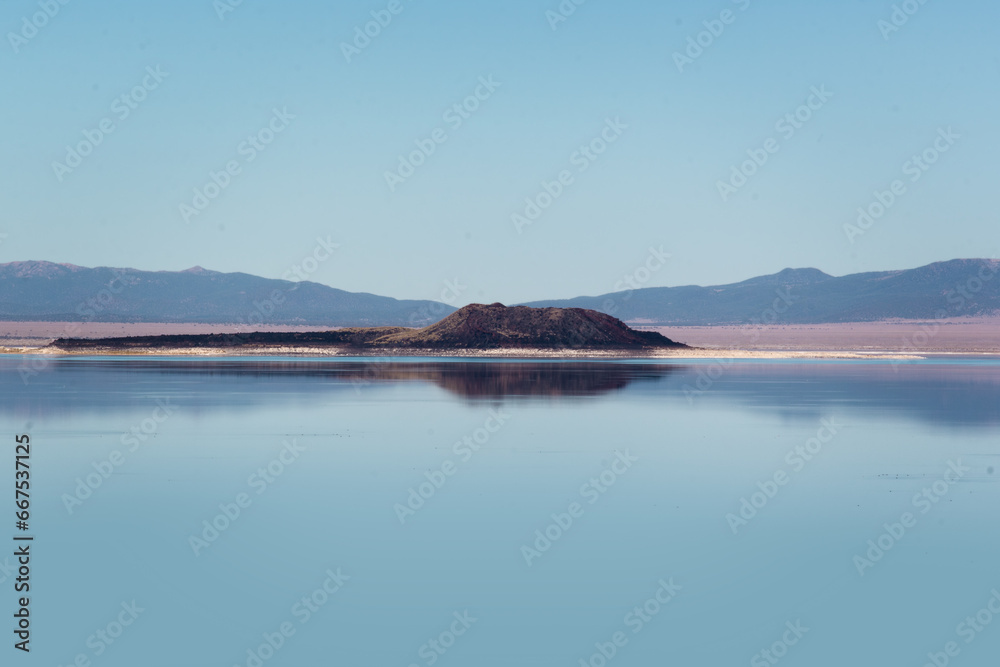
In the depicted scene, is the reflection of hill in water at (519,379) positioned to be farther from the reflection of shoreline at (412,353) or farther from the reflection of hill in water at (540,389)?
the reflection of shoreline at (412,353)

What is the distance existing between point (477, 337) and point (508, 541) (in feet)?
220

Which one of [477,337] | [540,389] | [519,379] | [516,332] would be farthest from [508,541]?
[516,332]

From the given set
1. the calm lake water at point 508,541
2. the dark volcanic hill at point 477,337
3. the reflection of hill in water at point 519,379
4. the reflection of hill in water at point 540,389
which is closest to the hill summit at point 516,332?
the dark volcanic hill at point 477,337

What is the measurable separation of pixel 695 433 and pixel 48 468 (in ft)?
42.1

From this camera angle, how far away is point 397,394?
103ft

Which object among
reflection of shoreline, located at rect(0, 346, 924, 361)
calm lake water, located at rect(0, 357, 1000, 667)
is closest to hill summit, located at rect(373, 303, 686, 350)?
reflection of shoreline, located at rect(0, 346, 924, 361)

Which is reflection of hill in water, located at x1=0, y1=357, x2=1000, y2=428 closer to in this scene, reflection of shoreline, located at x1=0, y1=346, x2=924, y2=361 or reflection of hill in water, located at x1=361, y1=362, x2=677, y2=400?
reflection of hill in water, located at x1=361, y1=362, x2=677, y2=400

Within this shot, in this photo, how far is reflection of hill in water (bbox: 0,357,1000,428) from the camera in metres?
26.5

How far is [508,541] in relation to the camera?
11.2 meters

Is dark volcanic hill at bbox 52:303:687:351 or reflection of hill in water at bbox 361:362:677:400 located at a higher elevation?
dark volcanic hill at bbox 52:303:687:351

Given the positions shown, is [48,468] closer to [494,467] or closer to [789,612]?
[494,467]

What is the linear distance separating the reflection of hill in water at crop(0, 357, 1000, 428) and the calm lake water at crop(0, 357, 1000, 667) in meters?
3.42

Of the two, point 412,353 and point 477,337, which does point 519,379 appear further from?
point 477,337

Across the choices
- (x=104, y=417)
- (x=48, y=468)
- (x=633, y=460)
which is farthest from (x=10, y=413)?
(x=633, y=460)
